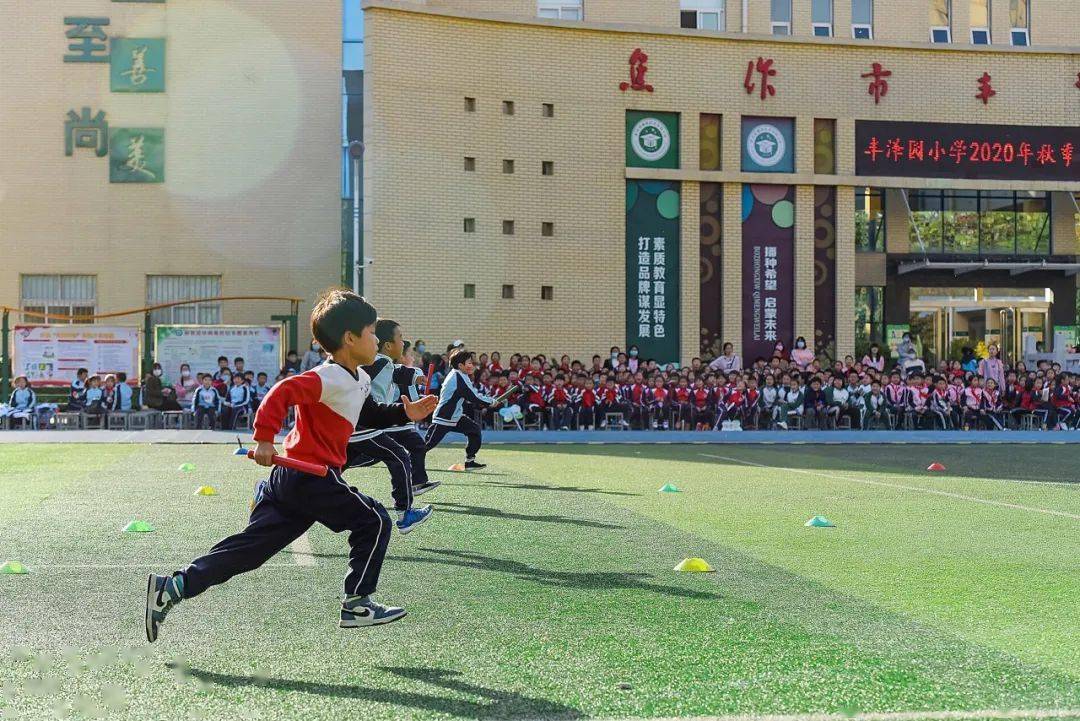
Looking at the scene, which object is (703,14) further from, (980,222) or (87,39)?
(87,39)

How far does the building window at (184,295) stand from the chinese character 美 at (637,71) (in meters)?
12.4

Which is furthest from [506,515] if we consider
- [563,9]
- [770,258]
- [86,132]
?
[86,132]

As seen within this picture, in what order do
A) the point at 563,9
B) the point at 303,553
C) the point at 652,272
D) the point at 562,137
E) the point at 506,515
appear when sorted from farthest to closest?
the point at 563,9 < the point at 652,272 < the point at 562,137 < the point at 506,515 < the point at 303,553

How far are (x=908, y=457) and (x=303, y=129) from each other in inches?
808

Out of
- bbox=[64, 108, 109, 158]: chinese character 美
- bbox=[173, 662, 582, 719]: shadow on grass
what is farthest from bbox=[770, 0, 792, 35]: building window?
bbox=[173, 662, 582, 719]: shadow on grass

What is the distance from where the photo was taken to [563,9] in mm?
33656

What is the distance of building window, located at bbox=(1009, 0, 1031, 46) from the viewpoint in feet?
117

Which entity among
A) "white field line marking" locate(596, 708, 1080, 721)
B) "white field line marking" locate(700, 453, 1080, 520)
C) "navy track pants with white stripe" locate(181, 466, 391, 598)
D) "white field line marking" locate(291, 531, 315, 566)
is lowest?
"white field line marking" locate(700, 453, 1080, 520)

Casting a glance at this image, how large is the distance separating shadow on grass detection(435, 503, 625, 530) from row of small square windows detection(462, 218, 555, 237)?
2044 cm

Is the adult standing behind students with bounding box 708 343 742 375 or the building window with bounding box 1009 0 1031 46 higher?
the building window with bounding box 1009 0 1031 46

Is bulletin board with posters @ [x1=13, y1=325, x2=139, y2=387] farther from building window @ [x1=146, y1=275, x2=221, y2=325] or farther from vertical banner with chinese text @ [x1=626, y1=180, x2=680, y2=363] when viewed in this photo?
vertical banner with chinese text @ [x1=626, y1=180, x2=680, y2=363]

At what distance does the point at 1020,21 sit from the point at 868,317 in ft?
32.2

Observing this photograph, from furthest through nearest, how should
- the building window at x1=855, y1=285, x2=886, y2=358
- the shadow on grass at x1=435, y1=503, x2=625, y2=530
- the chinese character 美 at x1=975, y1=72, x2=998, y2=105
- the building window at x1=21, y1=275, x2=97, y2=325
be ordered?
the building window at x1=855, y1=285, x2=886, y2=358 < the chinese character 美 at x1=975, y1=72, x2=998, y2=105 < the building window at x1=21, y1=275, x2=97, y2=325 < the shadow on grass at x1=435, y1=503, x2=625, y2=530

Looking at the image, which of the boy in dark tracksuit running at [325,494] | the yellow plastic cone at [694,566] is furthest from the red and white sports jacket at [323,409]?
the yellow plastic cone at [694,566]
